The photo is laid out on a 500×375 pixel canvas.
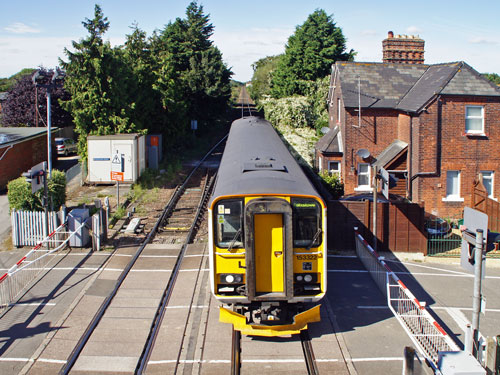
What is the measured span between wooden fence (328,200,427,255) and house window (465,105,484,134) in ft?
19.8

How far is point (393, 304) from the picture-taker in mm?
11953

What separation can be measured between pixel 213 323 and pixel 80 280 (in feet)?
14.6

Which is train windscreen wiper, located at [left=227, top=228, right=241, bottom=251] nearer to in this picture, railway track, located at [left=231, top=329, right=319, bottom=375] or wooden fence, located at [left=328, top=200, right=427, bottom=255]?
railway track, located at [left=231, top=329, right=319, bottom=375]

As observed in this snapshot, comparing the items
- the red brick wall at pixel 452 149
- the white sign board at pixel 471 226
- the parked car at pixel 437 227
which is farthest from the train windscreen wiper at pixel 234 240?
the red brick wall at pixel 452 149

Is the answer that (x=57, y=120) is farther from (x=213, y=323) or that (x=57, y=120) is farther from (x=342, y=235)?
(x=213, y=323)

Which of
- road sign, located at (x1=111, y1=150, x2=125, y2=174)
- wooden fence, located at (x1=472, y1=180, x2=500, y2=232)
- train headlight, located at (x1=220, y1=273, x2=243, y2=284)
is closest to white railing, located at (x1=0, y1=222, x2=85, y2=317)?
train headlight, located at (x1=220, y1=273, x2=243, y2=284)

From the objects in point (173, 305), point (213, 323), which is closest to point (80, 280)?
point (173, 305)

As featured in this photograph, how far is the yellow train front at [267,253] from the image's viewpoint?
30.8ft

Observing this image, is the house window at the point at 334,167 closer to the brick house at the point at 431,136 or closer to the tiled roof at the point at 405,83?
the brick house at the point at 431,136

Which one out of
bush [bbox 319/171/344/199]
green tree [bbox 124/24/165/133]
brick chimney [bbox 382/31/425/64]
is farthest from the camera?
green tree [bbox 124/24/165/133]

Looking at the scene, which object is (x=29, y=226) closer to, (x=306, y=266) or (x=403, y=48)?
(x=306, y=266)

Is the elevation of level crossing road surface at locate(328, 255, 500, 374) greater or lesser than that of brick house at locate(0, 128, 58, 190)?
lesser

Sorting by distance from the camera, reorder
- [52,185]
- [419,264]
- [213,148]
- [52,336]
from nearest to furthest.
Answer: [52,336], [419,264], [52,185], [213,148]

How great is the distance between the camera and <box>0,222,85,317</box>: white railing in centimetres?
1166
